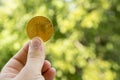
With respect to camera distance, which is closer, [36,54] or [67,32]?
[36,54]

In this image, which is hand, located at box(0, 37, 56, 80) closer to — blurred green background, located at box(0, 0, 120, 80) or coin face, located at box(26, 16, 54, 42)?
coin face, located at box(26, 16, 54, 42)

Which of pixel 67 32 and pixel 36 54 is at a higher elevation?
pixel 67 32

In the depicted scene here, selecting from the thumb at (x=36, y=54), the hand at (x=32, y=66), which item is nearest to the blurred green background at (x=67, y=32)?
the hand at (x=32, y=66)

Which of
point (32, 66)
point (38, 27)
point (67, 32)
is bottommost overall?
point (32, 66)

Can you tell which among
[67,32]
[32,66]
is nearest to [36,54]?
[32,66]

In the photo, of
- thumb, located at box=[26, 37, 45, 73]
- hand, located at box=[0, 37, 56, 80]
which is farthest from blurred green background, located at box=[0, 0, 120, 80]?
thumb, located at box=[26, 37, 45, 73]

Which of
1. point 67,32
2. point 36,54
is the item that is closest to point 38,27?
point 36,54

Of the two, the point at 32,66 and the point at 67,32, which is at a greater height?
the point at 67,32

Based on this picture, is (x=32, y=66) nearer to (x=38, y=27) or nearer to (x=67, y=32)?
(x=38, y=27)
